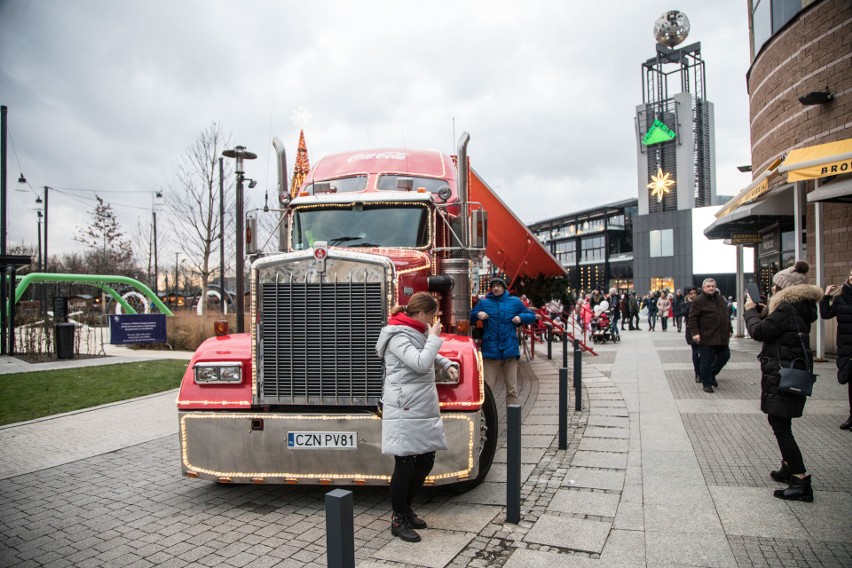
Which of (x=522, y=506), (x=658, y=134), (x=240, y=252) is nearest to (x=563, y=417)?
(x=522, y=506)

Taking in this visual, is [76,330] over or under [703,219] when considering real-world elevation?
under

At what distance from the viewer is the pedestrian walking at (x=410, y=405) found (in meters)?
4.04

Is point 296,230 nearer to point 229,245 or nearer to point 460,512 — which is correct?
point 460,512

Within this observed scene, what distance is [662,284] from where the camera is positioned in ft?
176

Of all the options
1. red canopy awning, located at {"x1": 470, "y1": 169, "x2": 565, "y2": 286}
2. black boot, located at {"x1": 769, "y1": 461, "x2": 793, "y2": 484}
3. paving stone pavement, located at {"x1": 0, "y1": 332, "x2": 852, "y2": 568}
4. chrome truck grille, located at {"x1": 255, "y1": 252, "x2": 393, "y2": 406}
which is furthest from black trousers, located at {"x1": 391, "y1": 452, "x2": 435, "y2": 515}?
red canopy awning, located at {"x1": 470, "y1": 169, "x2": 565, "y2": 286}

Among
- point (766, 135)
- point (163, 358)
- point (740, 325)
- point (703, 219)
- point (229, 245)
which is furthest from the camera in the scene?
point (703, 219)

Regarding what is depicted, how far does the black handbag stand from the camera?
4551 mm

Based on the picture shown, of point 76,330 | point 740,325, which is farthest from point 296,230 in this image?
point 740,325

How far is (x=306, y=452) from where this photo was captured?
4621 mm

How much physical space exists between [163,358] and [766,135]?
17457 millimetres

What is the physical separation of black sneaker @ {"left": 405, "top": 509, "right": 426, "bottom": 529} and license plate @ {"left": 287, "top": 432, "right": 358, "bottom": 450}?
0.66m

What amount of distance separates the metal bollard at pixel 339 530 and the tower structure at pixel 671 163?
5510 cm

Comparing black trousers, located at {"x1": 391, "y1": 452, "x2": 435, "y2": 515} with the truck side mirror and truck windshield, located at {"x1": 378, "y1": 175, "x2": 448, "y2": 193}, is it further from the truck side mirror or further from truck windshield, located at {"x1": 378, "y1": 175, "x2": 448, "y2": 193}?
truck windshield, located at {"x1": 378, "y1": 175, "x2": 448, "y2": 193}

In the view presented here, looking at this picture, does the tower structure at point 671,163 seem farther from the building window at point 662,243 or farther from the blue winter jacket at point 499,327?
the blue winter jacket at point 499,327
